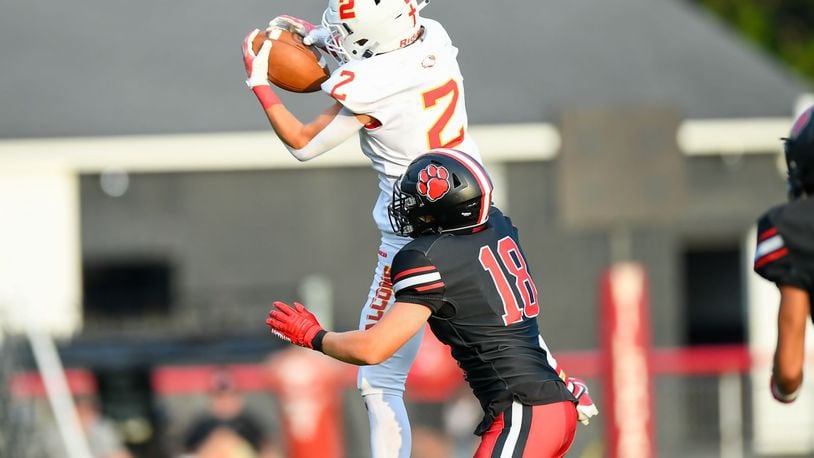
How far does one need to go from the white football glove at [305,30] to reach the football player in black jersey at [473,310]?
2.97 feet

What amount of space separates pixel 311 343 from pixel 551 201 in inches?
513

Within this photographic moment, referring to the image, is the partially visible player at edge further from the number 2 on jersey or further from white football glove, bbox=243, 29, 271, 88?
the number 2 on jersey

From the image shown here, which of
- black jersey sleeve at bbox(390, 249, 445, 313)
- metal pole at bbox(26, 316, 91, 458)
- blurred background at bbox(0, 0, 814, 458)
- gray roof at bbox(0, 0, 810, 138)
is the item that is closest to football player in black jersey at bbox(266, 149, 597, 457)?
black jersey sleeve at bbox(390, 249, 445, 313)

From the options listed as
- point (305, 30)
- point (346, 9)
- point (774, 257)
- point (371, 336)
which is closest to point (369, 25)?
point (346, 9)

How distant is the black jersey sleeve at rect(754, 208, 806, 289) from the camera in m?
4.80

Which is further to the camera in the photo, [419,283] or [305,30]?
[305,30]

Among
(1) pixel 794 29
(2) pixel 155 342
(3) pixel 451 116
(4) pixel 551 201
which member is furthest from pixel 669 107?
(1) pixel 794 29

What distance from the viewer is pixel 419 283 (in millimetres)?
5035

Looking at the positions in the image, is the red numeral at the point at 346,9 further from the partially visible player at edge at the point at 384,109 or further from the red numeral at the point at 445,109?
the red numeral at the point at 445,109

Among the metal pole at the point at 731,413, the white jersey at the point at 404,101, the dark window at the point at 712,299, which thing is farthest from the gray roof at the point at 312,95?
the white jersey at the point at 404,101

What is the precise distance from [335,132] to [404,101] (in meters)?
0.28

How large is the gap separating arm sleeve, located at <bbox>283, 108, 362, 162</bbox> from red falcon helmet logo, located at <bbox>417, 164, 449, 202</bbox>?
0.55m

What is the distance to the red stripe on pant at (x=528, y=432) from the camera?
514 cm

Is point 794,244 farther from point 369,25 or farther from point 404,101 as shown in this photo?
point 369,25
